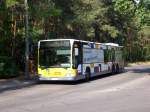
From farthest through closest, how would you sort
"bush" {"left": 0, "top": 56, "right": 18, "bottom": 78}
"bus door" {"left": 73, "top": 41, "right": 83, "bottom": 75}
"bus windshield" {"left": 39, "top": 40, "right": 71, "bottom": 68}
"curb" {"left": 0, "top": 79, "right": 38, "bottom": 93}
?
"bush" {"left": 0, "top": 56, "right": 18, "bottom": 78} < "bus door" {"left": 73, "top": 41, "right": 83, "bottom": 75} < "bus windshield" {"left": 39, "top": 40, "right": 71, "bottom": 68} < "curb" {"left": 0, "top": 79, "right": 38, "bottom": 93}

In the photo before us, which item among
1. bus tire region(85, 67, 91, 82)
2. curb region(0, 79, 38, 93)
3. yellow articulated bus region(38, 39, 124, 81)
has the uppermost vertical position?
yellow articulated bus region(38, 39, 124, 81)

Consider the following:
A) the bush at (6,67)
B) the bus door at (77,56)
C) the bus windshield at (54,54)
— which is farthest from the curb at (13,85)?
the bush at (6,67)

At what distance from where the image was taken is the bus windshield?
87.0 ft

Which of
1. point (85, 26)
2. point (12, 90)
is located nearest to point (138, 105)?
point (12, 90)

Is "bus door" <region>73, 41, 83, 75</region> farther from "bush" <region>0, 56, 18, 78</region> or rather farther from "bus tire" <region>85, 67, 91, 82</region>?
"bush" <region>0, 56, 18, 78</region>

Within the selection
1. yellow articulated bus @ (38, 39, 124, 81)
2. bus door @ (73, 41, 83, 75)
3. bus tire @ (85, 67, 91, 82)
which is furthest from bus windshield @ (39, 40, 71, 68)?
bus tire @ (85, 67, 91, 82)

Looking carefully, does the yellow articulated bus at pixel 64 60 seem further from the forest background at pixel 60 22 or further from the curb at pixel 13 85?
the forest background at pixel 60 22

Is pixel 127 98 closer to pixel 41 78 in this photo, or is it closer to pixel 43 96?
pixel 43 96

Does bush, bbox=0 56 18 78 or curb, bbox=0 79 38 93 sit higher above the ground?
bush, bbox=0 56 18 78

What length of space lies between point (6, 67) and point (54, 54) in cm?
430

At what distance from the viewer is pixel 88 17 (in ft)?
165

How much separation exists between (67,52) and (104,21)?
32.7 m

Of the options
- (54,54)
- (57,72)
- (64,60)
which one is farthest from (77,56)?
(57,72)

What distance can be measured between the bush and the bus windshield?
323 centimetres
